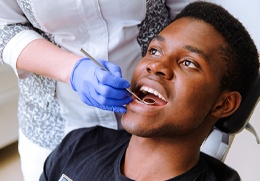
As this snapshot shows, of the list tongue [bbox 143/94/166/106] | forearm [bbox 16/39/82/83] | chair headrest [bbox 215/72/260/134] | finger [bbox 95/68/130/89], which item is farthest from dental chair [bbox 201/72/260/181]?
forearm [bbox 16/39/82/83]

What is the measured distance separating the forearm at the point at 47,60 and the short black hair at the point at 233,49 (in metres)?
0.37

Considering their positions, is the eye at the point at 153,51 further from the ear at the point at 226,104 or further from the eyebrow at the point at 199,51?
the ear at the point at 226,104

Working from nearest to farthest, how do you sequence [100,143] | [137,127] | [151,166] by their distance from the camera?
[137,127], [151,166], [100,143]

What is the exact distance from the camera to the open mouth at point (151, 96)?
103 centimetres

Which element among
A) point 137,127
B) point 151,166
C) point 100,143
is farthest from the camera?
point 100,143

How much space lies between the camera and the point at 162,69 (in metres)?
1.03

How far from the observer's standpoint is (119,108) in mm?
1069

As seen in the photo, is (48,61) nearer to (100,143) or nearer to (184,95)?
(100,143)

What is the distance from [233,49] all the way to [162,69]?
0.68 feet

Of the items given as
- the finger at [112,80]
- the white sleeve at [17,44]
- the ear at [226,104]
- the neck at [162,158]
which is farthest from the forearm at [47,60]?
the ear at [226,104]

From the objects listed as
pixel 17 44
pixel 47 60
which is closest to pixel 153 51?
pixel 47 60

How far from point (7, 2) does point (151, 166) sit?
0.67 m

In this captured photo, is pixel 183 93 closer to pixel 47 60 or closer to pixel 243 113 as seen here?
pixel 243 113

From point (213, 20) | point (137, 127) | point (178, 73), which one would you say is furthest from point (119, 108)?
point (213, 20)
